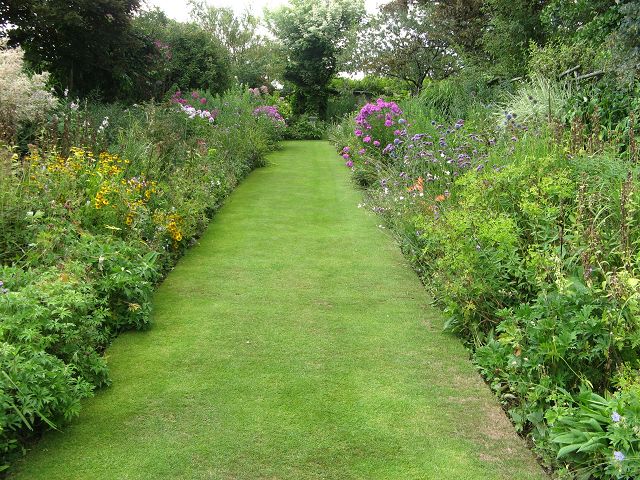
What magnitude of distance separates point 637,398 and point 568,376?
622 mm

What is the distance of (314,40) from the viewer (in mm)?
23422

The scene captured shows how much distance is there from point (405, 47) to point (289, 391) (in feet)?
57.0

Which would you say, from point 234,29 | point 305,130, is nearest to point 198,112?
point 305,130

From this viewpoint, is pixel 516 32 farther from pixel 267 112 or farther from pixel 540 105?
pixel 267 112

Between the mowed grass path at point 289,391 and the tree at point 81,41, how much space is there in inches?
255

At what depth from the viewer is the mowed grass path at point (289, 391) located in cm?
267

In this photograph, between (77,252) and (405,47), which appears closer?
(77,252)

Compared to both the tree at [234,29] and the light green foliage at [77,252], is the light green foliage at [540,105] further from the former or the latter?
the tree at [234,29]

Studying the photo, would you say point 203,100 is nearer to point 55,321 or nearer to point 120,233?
point 120,233

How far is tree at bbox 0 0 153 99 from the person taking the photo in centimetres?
946

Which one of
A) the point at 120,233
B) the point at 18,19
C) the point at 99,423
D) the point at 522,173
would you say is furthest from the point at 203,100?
the point at 99,423

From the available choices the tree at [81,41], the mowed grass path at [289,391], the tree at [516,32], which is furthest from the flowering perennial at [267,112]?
the mowed grass path at [289,391]

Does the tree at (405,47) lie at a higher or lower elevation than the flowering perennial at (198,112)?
higher

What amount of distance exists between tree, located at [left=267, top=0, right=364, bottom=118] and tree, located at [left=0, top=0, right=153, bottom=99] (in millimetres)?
12134
